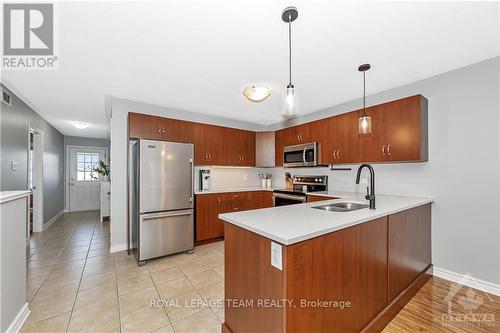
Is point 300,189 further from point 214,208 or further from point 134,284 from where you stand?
point 134,284

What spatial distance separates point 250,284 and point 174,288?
4.57 ft

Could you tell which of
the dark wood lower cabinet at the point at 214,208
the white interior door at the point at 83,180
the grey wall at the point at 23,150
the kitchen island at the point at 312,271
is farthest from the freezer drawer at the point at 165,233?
the white interior door at the point at 83,180

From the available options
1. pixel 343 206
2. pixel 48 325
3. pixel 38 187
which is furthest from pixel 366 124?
pixel 38 187

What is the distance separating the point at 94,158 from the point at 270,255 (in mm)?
8145

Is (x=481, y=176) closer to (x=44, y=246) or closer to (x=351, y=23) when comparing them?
(x=351, y=23)

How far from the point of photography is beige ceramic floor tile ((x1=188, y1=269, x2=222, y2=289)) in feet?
8.06

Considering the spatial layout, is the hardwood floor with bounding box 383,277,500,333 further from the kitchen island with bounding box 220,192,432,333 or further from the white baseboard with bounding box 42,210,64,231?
the white baseboard with bounding box 42,210,64,231

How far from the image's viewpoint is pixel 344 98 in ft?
11.2

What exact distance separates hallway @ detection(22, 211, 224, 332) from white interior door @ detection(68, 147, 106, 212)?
354cm

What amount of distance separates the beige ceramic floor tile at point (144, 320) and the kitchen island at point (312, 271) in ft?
2.03

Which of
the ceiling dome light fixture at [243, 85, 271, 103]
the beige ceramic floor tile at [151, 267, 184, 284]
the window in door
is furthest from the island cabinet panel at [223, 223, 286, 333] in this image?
the window in door

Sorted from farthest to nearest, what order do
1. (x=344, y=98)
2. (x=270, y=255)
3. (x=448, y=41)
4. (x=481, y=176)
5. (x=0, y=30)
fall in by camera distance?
(x=344, y=98), (x=481, y=176), (x=448, y=41), (x=0, y=30), (x=270, y=255)

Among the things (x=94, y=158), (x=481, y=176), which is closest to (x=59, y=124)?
(x=94, y=158)

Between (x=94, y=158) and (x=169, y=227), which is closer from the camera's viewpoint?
(x=169, y=227)
